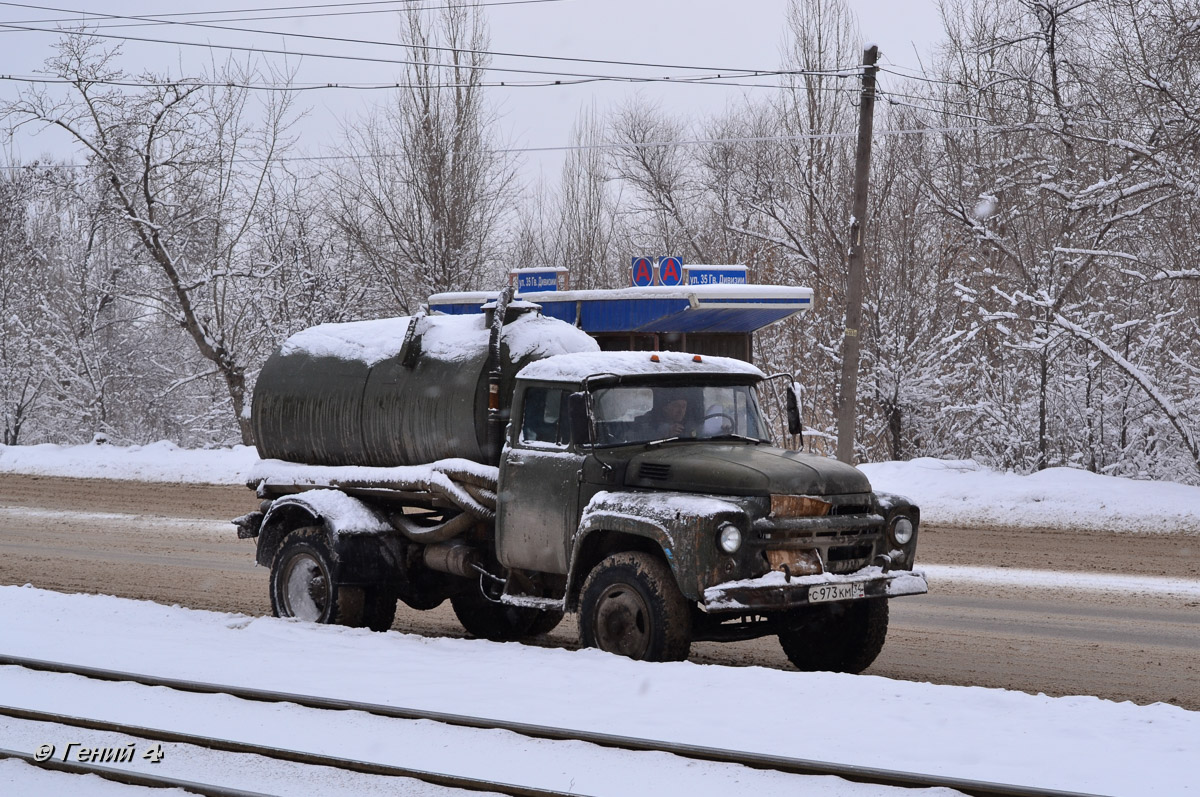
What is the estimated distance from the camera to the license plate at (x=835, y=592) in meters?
7.89

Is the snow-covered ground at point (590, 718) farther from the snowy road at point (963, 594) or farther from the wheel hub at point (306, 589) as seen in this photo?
the snowy road at point (963, 594)

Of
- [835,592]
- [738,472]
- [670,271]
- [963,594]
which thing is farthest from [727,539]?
[670,271]

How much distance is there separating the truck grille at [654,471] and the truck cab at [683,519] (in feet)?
0.03

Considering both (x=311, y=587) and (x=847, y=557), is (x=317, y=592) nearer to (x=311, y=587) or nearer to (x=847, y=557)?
(x=311, y=587)

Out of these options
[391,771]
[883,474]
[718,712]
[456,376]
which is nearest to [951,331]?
[883,474]

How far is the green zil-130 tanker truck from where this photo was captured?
8039 millimetres

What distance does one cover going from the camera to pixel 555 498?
29.4 ft

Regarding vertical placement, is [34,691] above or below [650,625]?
below

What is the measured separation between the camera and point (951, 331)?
2584cm

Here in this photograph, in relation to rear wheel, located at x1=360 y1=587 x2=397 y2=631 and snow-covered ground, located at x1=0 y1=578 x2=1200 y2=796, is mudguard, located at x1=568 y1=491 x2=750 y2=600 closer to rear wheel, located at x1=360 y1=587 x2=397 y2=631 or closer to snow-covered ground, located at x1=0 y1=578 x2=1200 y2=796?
snow-covered ground, located at x1=0 y1=578 x2=1200 y2=796

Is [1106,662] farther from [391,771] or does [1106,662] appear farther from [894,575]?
[391,771]

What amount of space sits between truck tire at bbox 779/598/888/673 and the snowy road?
42 centimetres

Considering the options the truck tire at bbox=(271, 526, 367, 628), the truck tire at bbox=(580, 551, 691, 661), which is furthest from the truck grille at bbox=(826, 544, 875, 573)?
the truck tire at bbox=(271, 526, 367, 628)

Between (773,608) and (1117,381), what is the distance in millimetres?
16862
